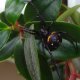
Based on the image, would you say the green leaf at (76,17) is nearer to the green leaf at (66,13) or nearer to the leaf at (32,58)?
the green leaf at (66,13)

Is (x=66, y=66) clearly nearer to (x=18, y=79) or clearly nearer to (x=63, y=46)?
(x=63, y=46)

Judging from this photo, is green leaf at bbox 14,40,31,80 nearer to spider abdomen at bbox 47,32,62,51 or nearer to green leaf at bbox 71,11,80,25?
spider abdomen at bbox 47,32,62,51

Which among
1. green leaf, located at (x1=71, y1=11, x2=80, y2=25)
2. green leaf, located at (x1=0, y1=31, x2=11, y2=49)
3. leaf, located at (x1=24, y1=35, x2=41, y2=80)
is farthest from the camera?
green leaf, located at (x1=71, y1=11, x2=80, y2=25)

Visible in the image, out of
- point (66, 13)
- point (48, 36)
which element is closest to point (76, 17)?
point (66, 13)

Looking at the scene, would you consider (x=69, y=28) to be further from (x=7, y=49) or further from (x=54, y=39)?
(x=7, y=49)

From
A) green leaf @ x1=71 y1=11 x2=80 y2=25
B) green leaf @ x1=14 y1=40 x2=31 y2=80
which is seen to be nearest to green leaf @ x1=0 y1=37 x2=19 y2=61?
green leaf @ x1=14 y1=40 x2=31 y2=80

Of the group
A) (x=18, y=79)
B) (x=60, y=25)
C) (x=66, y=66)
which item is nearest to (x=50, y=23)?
(x=60, y=25)
